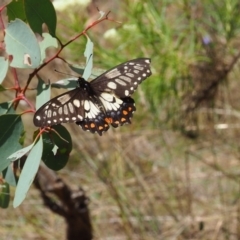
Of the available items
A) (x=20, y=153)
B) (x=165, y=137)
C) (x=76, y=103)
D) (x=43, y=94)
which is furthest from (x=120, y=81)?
(x=165, y=137)

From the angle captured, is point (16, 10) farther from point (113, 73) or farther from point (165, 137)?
point (165, 137)

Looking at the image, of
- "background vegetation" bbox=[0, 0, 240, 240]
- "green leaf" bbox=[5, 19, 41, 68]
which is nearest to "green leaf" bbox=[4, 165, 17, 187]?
"green leaf" bbox=[5, 19, 41, 68]

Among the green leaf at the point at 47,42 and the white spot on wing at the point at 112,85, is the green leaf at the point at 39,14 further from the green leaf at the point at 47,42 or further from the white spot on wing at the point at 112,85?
the white spot on wing at the point at 112,85

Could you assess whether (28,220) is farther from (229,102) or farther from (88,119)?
(88,119)

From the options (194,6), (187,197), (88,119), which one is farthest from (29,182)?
(187,197)

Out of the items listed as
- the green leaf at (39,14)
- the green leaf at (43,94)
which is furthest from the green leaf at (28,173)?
the green leaf at (39,14)
